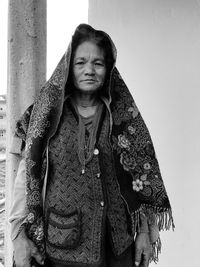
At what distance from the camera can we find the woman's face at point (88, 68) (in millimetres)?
1607

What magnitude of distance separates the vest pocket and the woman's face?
50 cm

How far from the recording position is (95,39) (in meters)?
1.66

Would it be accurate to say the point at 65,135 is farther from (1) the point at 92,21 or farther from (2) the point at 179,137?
(1) the point at 92,21

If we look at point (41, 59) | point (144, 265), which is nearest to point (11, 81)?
point (41, 59)

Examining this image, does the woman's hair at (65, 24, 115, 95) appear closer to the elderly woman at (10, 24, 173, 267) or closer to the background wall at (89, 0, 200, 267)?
the elderly woman at (10, 24, 173, 267)

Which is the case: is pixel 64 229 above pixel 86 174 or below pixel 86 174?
below

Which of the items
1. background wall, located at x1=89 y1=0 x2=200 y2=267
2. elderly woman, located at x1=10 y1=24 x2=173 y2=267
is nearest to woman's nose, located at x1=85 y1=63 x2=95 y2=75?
elderly woman, located at x1=10 y1=24 x2=173 y2=267

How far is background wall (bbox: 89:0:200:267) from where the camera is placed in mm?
2816

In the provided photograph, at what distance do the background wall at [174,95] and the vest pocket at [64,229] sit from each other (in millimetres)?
1506

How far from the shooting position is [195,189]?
2.82 metres

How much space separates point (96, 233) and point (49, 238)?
0.18 metres

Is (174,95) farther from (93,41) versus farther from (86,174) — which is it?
(86,174)

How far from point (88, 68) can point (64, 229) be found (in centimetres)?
63

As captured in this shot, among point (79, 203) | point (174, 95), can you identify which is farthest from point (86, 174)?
point (174, 95)
